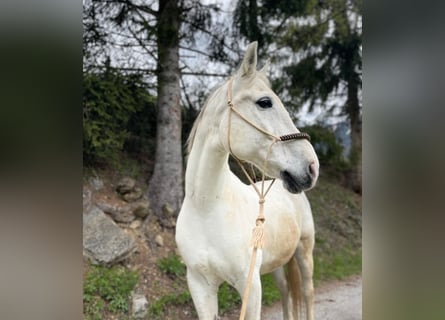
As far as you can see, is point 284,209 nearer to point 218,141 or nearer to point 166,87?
point 218,141

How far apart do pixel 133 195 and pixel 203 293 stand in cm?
207

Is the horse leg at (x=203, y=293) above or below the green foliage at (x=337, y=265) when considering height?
above

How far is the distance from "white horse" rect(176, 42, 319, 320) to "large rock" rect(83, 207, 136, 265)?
1.51 metres

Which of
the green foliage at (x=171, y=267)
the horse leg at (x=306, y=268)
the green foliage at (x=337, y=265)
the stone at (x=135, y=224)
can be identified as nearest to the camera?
the horse leg at (x=306, y=268)

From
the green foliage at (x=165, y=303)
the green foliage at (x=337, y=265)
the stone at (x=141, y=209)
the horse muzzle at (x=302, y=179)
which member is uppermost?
the horse muzzle at (x=302, y=179)

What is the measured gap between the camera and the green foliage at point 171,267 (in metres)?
3.06

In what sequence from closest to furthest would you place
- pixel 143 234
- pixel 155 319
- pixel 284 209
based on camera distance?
pixel 284 209, pixel 155 319, pixel 143 234

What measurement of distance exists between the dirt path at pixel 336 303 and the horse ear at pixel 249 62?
2.45 metres

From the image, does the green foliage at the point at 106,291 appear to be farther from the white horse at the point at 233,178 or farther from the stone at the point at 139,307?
the white horse at the point at 233,178

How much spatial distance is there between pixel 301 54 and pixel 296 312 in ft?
11.9

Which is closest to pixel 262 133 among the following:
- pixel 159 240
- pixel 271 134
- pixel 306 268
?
pixel 271 134
